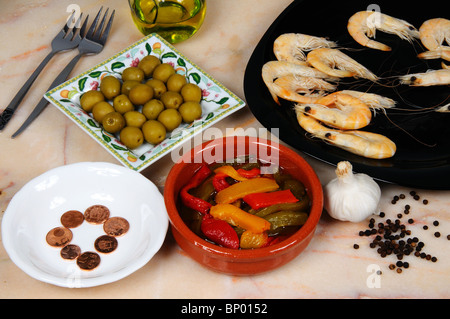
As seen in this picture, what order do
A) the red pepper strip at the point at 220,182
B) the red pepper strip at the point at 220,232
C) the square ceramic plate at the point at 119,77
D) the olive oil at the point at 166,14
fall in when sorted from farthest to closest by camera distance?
the olive oil at the point at 166,14, the square ceramic plate at the point at 119,77, the red pepper strip at the point at 220,182, the red pepper strip at the point at 220,232

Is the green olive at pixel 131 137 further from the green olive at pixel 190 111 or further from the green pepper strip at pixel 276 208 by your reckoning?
the green pepper strip at pixel 276 208

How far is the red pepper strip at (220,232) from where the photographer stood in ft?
3.51

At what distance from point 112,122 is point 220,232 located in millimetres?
426

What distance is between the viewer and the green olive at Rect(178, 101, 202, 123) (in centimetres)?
137

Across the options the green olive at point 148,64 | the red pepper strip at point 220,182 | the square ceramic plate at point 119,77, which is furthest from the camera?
the green olive at point 148,64

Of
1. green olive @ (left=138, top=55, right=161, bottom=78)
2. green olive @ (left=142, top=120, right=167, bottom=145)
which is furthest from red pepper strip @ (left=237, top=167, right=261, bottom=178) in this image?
green olive @ (left=138, top=55, right=161, bottom=78)

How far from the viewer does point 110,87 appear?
141cm

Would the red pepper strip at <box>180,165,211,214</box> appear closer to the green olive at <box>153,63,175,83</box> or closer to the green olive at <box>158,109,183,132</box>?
the green olive at <box>158,109,183,132</box>

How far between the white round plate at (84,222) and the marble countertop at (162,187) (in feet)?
0.19

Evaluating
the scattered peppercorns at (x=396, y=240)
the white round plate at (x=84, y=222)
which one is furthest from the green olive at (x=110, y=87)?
the scattered peppercorns at (x=396, y=240)

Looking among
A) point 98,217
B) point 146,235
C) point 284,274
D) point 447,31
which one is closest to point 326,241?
point 284,274

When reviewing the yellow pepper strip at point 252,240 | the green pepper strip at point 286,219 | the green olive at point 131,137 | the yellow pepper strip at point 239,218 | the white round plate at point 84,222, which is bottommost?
the white round plate at point 84,222

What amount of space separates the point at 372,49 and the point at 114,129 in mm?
756

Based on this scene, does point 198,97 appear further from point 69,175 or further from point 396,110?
point 396,110
